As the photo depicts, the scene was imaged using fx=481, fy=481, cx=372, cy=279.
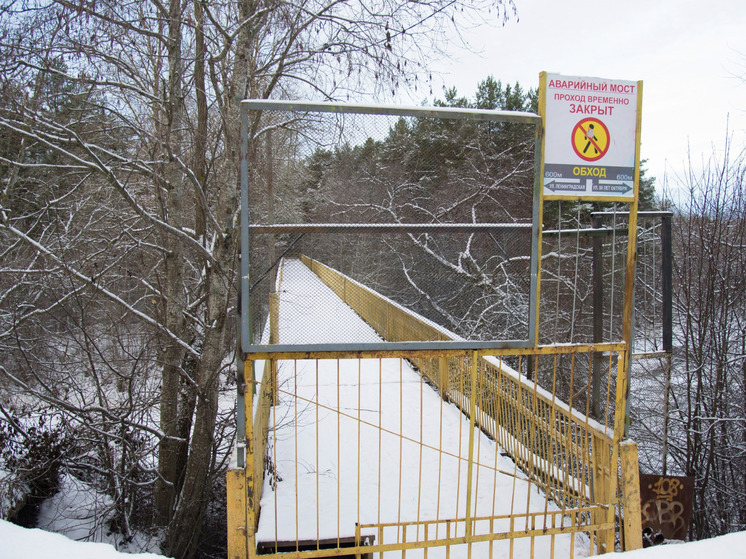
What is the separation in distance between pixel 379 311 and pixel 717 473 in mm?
9410

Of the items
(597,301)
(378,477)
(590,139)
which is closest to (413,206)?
(590,139)

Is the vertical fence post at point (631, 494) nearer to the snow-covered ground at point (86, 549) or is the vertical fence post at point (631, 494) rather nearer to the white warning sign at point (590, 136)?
the snow-covered ground at point (86, 549)

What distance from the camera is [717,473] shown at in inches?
461

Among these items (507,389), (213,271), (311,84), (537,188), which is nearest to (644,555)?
(537,188)

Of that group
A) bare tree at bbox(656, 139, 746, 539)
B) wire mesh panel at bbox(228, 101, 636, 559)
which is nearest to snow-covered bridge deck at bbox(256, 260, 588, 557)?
wire mesh panel at bbox(228, 101, 636, 559)

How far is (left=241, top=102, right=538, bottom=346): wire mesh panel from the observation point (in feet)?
11.5

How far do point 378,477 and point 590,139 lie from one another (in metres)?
Result: 3.63

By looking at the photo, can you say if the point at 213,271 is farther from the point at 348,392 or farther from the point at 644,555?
the point at 644,555

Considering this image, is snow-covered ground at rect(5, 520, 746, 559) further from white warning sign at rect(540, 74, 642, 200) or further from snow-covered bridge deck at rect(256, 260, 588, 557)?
white warning sign at rect(540, 74, 642, 200)

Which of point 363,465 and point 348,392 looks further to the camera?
point 348,392

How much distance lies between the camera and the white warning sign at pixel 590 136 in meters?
3.47

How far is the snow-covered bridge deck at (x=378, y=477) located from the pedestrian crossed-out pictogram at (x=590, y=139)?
210 cm

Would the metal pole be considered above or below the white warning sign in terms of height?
below

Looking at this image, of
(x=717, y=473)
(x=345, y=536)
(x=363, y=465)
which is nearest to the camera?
(x=345, y=536)
